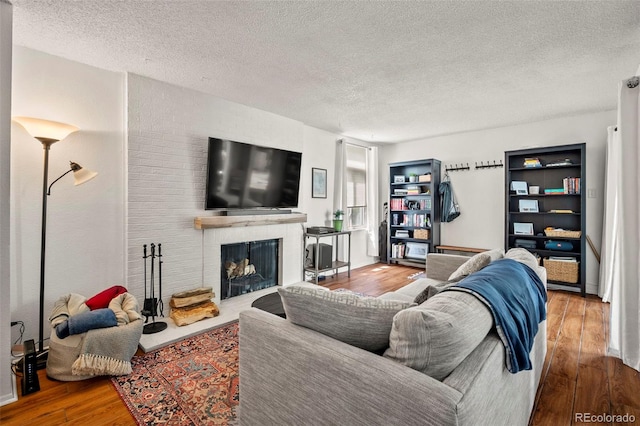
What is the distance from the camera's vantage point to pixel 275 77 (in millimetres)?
3059

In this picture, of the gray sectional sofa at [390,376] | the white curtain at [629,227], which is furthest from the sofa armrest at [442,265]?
the gray sectional sofa at [390,376]

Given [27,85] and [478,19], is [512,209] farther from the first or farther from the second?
[27,85]

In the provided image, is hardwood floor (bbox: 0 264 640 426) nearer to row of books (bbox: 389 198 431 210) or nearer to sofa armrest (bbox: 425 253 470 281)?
sofa armrest (bbox: 425 253 470 281)

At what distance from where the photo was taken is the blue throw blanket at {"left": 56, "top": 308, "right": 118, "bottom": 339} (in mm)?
2152

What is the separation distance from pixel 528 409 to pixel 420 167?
477cm

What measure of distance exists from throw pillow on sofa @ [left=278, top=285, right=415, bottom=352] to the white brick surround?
7.76ft

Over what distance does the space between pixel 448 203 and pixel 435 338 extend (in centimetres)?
486

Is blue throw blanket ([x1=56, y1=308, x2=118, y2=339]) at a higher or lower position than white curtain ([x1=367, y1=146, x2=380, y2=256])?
lower

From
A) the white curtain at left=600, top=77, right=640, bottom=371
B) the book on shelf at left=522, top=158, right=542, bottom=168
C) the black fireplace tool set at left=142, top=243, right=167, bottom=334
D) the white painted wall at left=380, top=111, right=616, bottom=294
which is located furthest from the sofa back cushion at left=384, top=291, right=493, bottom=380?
the white painted wall at left=380, top=111, right=616, bottom=294

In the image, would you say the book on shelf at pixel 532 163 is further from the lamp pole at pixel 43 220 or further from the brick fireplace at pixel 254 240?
the lamp pole at pixel 43 220

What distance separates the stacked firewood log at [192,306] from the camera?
3081 mm

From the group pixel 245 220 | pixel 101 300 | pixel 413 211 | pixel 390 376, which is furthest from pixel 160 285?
pixel 413 211

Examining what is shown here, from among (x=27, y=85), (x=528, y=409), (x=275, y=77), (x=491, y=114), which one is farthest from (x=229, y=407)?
(x=491, y=114)

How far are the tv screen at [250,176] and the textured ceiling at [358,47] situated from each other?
2.05ft
